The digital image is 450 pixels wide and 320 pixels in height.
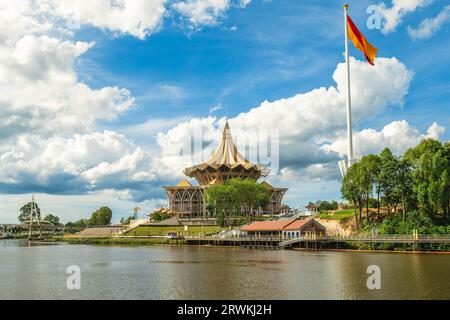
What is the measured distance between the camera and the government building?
146 meters

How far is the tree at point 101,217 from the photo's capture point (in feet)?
507

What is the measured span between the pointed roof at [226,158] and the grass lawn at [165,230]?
1520 inches

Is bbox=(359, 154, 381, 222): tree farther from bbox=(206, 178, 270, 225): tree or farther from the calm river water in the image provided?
bbox=(206, 178, 270, 225): tree

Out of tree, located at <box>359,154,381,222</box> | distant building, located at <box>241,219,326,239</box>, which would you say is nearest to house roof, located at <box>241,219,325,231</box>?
distant building, located at <box>241,219,326,239</box>

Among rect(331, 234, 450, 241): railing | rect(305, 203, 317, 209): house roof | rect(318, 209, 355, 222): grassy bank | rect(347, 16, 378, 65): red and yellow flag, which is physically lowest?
rect(331, 234, 450, 241): railing

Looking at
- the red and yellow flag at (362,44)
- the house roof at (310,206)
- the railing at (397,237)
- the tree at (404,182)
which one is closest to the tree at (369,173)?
the tree at (404,182)

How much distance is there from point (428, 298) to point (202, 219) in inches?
3714

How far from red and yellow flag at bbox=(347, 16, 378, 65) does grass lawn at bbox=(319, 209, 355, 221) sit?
26.0 metres

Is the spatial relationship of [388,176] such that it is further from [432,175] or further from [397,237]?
[397,237]
